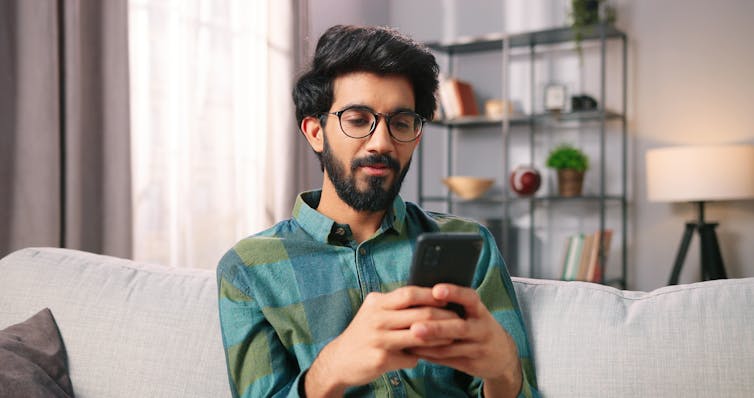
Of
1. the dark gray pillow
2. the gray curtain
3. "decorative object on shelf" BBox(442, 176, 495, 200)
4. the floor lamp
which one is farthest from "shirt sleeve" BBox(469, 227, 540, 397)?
"decorative object on shelf" BBox(442, 176, 495, 200)

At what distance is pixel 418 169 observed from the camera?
459 cm

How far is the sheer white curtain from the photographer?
302 centimetres

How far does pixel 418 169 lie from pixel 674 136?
1450 mm

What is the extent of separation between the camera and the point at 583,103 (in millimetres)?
4008

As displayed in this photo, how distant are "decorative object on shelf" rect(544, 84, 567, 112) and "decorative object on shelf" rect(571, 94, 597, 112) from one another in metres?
0.07

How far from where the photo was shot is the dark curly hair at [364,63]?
1.28 metres

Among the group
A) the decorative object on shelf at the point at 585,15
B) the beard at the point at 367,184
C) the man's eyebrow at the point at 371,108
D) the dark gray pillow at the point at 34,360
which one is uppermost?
the decorative object on shelf at the point at 585,15

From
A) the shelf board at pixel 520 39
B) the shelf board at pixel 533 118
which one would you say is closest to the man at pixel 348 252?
the shelf board at pixel 533 118

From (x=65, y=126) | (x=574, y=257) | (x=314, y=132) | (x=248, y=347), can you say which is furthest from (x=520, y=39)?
(x=248, y=347)

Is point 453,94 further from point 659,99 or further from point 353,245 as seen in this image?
point 353,245

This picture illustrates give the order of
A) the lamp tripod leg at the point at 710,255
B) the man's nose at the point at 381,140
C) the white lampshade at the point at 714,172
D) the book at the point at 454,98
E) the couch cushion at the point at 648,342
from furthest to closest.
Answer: the book at the point at 454,98, the lamp tripod leg at the point at 710,255, the white lampshade at the point at 714,172, the man's nose at the point at 381,140, the couch cushion at the point at 648,342

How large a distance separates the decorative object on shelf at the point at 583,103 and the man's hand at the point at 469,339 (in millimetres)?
3172

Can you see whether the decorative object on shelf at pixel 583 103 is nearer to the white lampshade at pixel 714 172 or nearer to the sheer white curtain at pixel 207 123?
the white lampshade at pixel 714 172

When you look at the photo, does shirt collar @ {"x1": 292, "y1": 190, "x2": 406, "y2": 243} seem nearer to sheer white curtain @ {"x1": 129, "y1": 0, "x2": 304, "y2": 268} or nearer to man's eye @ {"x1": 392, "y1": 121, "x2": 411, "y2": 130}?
man's eye @ {"x1": 392, "y1": 121, "x2": 411, "y2": 130}
